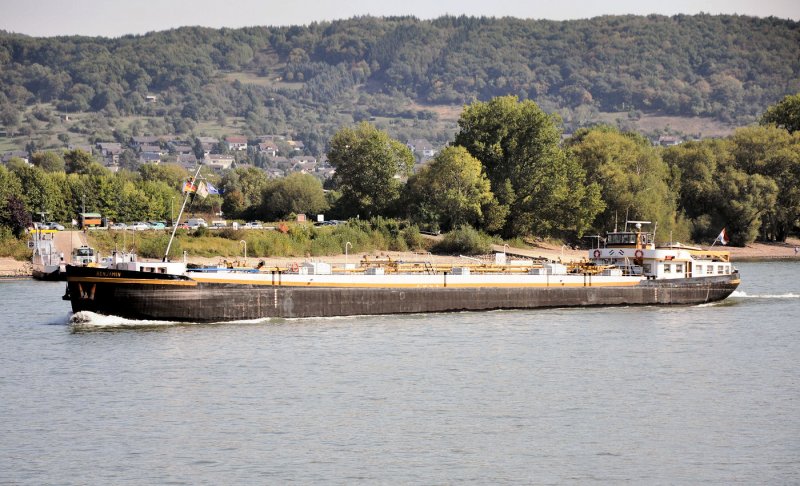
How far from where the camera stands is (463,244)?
105 meters

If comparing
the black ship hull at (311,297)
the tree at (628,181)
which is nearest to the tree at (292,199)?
the tree at (628,181)

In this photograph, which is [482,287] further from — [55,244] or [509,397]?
[55,244]

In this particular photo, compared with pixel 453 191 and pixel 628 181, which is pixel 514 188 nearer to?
pixel 453 191

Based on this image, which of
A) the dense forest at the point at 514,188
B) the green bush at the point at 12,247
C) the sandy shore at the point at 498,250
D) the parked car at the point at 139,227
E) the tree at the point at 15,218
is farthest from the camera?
the dense forest at the point at 514,188

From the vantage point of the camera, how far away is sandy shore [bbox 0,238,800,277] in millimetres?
94500

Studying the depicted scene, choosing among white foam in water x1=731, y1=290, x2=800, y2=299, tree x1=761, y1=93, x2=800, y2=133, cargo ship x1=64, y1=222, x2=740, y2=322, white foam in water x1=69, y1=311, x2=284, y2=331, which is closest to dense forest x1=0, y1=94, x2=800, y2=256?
tree x1=761, y1=93, x2=800, y2=133

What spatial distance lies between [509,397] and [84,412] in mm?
14556

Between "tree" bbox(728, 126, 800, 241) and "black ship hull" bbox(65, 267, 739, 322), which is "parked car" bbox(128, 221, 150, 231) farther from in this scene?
"tree" bbox(728, 126, 800, 241)

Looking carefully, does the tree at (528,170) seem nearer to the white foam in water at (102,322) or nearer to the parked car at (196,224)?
the parked car at (196,224)

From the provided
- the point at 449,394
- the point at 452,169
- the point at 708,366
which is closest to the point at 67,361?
the point at 449,394

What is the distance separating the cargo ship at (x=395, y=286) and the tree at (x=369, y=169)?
41463 mm

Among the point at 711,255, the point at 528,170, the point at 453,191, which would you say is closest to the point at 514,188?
the point at 528,170

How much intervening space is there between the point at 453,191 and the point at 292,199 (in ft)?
74.1

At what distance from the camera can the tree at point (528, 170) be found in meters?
113
